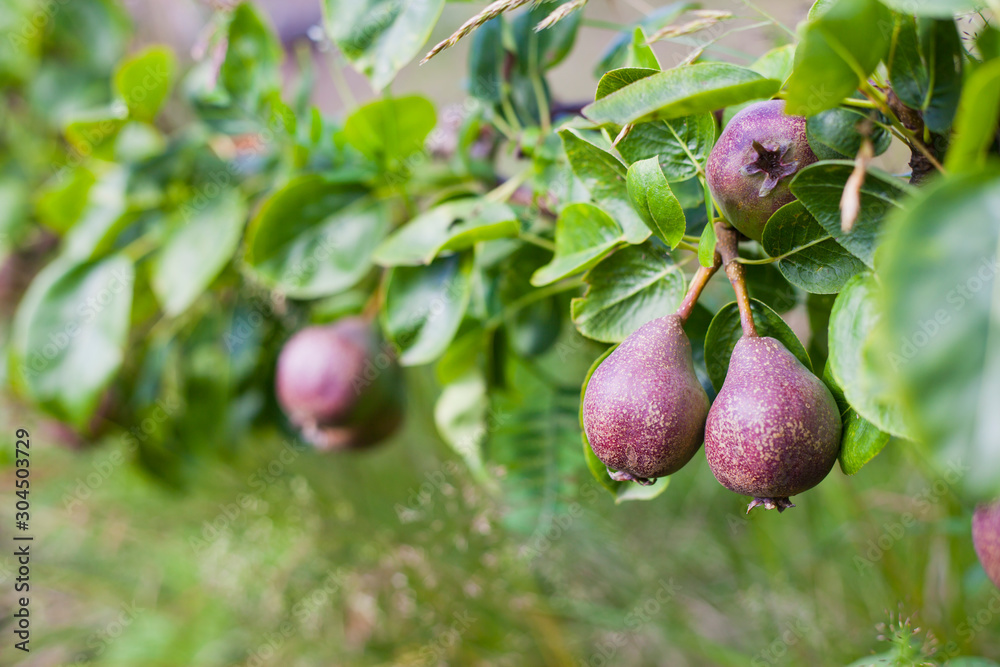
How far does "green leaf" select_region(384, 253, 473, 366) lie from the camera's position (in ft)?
1.54

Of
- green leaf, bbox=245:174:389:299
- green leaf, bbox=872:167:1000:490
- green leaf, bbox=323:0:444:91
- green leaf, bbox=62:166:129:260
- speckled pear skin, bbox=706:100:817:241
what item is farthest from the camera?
green leaf, bbox=62:166:129:260

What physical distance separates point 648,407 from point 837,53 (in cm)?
14

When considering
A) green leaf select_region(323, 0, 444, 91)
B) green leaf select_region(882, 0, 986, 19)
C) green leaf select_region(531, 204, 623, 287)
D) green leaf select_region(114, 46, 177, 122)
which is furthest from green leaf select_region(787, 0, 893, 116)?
green leaf select_region(114, 46, 177, 122)

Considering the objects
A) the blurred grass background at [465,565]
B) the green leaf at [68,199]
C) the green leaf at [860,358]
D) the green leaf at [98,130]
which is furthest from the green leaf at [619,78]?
the green leaf at [68,199]

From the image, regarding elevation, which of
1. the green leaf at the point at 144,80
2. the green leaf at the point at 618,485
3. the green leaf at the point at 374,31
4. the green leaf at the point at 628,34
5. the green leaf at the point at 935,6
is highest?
the green leaf at the point at 144,80

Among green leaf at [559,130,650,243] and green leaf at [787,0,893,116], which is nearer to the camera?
green leaf at [787,0,893,116]

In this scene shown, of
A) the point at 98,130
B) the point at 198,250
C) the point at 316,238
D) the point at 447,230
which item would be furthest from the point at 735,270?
the point at 98,130

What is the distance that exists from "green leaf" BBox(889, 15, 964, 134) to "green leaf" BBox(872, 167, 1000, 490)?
0.30 feet

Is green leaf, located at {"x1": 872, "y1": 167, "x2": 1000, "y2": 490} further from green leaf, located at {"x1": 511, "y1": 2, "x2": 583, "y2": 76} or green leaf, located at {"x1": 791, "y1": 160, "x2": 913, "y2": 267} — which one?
green leaf, located at {"x1": 511, "y1": 2, "x2": 583, "y2": 76}

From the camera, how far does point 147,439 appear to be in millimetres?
788

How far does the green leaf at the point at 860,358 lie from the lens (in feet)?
0.80

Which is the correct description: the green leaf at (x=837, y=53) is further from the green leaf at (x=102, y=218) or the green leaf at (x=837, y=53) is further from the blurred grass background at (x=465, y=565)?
the green leaf at (x=102, y=218)

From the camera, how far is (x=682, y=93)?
9.9 inches

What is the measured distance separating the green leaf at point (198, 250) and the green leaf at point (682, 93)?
422mm
